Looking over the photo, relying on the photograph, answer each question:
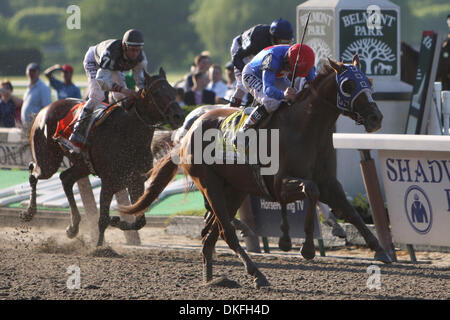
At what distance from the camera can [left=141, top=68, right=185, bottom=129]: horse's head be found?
7855 mm

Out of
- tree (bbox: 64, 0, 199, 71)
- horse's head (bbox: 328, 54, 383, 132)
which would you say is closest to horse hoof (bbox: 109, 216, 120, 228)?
horse's head (bbox: 328, 54, 383, 132)

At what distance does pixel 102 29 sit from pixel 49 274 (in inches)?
1397

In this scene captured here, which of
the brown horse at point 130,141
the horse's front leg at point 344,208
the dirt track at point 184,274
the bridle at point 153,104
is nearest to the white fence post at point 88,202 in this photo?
the dirt track at point 184,274

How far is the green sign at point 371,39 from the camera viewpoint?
9.36 m

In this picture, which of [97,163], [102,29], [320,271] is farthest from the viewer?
[102,29]

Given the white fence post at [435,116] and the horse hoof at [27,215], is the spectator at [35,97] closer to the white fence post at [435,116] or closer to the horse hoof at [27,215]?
the horse hoof at [27,215]

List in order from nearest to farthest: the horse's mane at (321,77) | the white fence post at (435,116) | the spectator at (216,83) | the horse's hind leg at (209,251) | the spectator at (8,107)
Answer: the horse's mane at (321,77), the horse's hind leg at (209,251), the white fence post at (435,116), the spectator at (216,83), the spectator at (8,107)

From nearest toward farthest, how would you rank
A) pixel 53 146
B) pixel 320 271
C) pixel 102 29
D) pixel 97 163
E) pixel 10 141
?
pixel 320 271
pixel 97 163
pixel 53 146
pixel 10 141
pixel 102 29

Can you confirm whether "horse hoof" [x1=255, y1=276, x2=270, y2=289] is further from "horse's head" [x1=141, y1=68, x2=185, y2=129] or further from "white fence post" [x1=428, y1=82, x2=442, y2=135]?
"white fence post" [x1=428, y1=82, x2=442, y2=135]

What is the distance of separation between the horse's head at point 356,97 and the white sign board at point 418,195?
141cm

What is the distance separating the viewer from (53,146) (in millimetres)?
9141

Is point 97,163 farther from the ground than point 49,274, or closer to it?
farther from the ground
